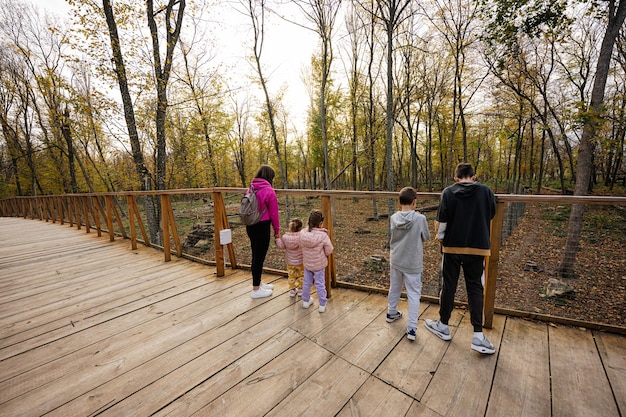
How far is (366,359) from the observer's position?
6.65 ft

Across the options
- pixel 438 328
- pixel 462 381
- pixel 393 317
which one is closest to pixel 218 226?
pixel 393 317

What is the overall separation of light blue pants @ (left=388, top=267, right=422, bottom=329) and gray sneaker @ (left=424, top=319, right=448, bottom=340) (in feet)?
0.79

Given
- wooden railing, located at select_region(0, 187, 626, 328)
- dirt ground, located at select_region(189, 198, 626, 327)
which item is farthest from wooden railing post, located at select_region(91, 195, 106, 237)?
dirt ground, located at select_region(189, 198, 626, 327)

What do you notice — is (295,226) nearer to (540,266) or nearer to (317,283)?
(317,283)

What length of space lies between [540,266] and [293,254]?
8801mm

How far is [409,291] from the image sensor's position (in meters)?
2.39

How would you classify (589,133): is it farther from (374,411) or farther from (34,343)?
(34,343)

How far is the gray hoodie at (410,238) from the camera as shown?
2321 mm

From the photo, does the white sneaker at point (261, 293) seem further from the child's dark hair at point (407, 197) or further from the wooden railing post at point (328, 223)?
the child's dark hair at point (407, 197)

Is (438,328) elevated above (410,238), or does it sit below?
below

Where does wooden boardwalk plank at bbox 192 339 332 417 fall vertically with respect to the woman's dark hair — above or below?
below

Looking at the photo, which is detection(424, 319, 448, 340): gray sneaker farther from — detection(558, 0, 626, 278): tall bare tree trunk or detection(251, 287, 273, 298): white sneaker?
detection(558, 0, 626, 278): tall bare tree trunk

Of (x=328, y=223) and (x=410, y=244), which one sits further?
(x=328, y=223)

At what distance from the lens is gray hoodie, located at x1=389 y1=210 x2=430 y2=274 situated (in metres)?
2.32
